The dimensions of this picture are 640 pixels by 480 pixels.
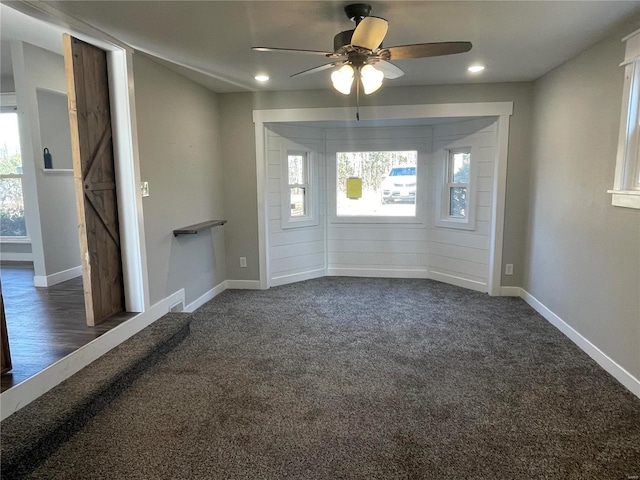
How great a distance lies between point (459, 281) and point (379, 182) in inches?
69.9

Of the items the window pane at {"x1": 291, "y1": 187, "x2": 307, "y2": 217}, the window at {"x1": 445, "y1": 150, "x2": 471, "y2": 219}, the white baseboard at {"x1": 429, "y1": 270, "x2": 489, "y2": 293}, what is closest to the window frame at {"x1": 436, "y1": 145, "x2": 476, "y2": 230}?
the window at {"x1": 445, "y1": 150, "x2": 471, "y2": 219}

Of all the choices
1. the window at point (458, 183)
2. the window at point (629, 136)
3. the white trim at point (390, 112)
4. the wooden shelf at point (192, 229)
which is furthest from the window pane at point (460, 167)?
the wooden shelf at point (192, 229)

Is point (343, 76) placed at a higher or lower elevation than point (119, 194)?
higher

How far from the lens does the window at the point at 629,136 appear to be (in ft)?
8.46

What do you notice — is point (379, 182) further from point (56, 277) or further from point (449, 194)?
point (56, 277)

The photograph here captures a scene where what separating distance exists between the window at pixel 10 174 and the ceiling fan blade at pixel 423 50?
5070mm

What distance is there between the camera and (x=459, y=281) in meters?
5.11

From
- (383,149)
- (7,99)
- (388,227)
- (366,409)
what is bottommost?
(366,409)

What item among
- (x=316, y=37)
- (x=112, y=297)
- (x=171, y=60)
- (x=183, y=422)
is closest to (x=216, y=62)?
(x=171, y=60)

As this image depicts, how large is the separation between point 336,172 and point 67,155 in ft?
11.3

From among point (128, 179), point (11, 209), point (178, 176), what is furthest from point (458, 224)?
point (11, 209)

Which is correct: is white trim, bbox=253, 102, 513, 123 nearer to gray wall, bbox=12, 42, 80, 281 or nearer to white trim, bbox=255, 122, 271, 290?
white trim, bbox=255, 122, 271, 290

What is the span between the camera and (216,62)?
11.5 feet

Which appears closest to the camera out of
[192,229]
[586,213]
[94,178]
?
[94,178]
